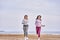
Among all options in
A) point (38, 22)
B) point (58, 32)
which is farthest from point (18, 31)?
point (38, 22)

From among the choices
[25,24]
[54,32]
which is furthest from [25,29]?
[54,32]

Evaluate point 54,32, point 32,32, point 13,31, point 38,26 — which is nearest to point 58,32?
point 54,32

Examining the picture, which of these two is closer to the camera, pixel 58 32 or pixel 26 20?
pixel 26 20

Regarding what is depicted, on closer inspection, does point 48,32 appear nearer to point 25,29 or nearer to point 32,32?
point 32,32

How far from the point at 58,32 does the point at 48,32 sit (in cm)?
105

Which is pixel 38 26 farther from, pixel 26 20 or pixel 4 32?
pixel 4 32

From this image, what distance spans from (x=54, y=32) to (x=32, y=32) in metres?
2.72

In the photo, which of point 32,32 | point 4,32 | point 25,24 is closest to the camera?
point 25,24

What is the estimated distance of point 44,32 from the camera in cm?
2430

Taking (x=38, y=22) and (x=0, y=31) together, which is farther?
(x=0, y=31)

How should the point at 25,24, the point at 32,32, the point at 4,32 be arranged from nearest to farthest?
the point at 25,24 → the point at 32,32 → the point at 4,32

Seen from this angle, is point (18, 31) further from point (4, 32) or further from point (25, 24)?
point (25, 24)

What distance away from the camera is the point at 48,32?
2505 centimetres

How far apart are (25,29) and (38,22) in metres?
0.95
